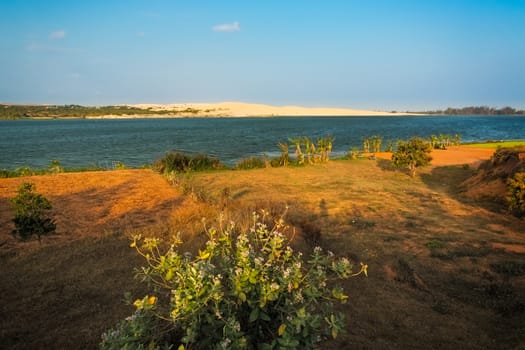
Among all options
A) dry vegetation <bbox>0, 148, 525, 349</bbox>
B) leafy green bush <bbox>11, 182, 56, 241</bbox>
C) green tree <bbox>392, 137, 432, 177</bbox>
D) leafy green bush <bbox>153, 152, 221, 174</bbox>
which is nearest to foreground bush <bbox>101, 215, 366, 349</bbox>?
dry vegetation <bbox>0, 148, 525, 349</bbox>

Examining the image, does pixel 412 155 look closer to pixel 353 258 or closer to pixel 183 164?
pixel 353 258

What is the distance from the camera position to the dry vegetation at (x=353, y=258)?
4948mm

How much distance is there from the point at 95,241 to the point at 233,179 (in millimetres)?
11433

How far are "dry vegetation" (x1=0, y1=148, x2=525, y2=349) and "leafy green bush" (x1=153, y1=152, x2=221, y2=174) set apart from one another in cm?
643

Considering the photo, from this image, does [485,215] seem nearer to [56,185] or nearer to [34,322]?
[34,322]

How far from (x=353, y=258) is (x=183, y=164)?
668 inches

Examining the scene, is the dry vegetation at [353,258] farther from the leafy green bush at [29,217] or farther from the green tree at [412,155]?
the green tree at [412,155]

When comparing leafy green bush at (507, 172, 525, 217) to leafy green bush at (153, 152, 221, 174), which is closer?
leafy green bush at (507, 172, 525, 217)

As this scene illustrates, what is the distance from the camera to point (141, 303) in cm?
253

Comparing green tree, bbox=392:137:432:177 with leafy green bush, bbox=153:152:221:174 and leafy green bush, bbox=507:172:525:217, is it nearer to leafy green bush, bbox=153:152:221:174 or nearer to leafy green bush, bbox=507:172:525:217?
leafy green bush, bbox=507:172:525:217

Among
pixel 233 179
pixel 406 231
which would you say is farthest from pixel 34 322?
pixel 233 179

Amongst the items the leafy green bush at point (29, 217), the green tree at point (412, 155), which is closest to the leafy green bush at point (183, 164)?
the green tree at point (412, 155)

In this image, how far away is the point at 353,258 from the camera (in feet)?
25.2

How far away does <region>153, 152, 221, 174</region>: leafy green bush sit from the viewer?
22250 millimetres
